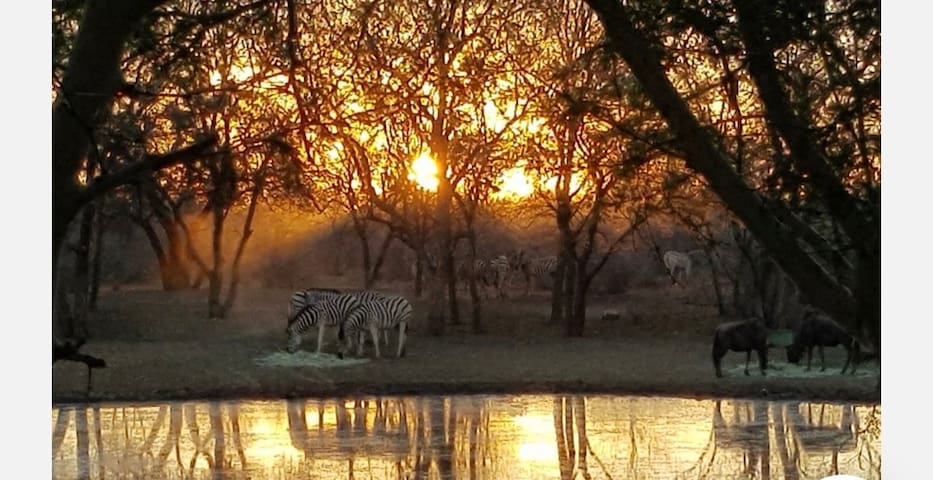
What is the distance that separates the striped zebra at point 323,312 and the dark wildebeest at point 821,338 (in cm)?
203

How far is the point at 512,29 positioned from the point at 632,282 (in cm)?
136

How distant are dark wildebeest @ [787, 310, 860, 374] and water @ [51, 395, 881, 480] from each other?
0.89ft

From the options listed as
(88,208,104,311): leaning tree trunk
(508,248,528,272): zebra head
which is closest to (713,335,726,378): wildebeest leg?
(508,248,528,272): zebra head

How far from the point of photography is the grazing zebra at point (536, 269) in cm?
675

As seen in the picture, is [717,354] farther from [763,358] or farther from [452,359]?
[452,359]

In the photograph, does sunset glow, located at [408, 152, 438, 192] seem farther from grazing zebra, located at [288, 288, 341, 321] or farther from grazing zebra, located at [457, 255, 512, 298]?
grazing zebra, located at [288, 288, 341, 321]

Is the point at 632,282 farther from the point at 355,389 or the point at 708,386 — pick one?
the point at 355,389

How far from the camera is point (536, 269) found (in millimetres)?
6785

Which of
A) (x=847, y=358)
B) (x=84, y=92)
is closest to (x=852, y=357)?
(x=847, y=358)

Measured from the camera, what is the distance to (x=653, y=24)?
21.8 ft

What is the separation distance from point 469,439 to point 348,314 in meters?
0.83

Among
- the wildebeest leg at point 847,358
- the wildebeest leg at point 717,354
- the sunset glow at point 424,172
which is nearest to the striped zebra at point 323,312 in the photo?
the sunset glow at point 424,172

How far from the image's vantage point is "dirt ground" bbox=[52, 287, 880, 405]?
6.57 metres

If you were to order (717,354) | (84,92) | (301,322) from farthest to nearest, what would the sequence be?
(717,354)
(301,322)
(84,92)
